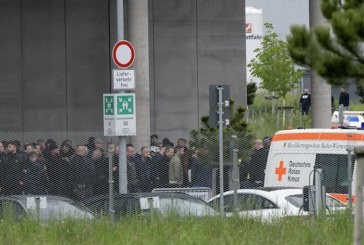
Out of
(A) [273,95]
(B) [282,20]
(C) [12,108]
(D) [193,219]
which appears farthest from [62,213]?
(B) [282,20]

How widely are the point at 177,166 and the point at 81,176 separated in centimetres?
211

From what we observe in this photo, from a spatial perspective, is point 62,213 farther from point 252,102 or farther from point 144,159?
point 252,102

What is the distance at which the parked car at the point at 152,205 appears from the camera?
18.8m

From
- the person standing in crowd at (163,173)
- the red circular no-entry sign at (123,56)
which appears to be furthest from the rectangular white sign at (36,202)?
the red circular no-entry sign at (123,56)

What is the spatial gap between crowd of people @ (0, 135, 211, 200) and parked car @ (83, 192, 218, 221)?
2.22 metres

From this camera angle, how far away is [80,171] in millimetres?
23719

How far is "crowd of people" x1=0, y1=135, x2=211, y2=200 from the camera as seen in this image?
23641 millimetres

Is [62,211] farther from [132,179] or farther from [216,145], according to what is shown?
[216,145]

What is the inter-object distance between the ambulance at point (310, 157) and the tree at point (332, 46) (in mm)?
8088

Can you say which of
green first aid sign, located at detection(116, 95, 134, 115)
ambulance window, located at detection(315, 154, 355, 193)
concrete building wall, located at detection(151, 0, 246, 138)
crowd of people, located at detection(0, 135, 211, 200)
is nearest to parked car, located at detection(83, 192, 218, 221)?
crowd of people, located at detection(0, 135, 211, 200)

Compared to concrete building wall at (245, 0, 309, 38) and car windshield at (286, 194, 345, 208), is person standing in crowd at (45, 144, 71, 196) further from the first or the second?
concrete building wall at (245, 0, 309, 38)

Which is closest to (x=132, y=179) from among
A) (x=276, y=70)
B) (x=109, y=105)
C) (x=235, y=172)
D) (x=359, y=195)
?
(x=109, y=105)

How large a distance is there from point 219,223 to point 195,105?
21.8m

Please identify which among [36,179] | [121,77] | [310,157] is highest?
[121,77]
